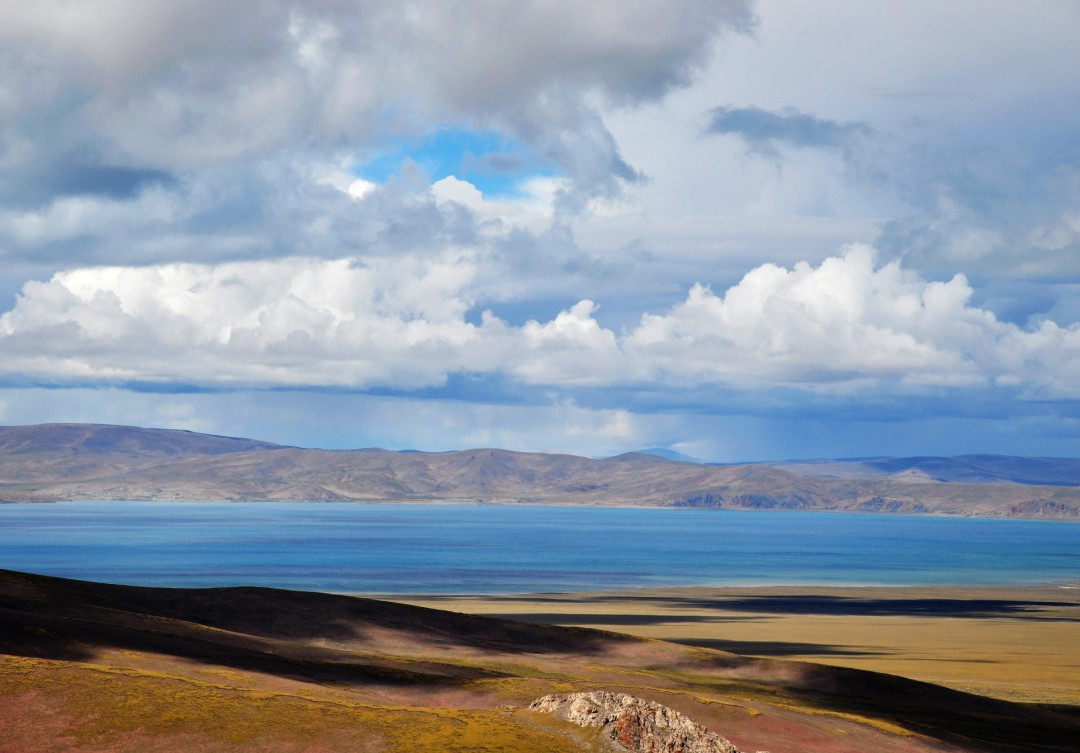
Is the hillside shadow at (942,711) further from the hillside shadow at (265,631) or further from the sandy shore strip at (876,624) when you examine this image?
the hillside shadow at (265,631)

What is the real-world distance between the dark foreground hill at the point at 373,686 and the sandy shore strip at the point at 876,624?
585 inches

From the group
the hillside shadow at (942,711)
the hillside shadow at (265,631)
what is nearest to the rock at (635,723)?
the hillside shadow at (265,631)

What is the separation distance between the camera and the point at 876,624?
11062cm

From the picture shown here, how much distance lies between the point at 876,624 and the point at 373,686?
240 feet

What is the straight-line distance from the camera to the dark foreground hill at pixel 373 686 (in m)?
33.3

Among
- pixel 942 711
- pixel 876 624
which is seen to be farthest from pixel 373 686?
pixel 876 624

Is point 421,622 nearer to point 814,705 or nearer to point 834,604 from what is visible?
point 814,705

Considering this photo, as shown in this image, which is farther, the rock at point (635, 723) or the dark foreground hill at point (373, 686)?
the rock at point (635, 723)

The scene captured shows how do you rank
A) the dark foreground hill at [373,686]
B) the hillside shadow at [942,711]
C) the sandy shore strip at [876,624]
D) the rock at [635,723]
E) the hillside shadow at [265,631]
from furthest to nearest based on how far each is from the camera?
the sandy shore strip at [876,624], the hillside shadow at [942,711], the hillside shadow at [265,631], the rock at [635,723], the dark foreground hill at [373,686]

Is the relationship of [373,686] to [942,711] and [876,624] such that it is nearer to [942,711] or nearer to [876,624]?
[942,711]

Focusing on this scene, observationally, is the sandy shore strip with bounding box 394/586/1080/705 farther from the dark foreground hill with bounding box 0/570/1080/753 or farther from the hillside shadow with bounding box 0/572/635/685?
the hillside shadow with bounding box 0/572/635/685

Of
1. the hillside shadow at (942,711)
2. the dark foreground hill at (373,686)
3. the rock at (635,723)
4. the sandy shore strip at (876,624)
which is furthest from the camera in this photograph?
the sandy shore strip at (876,624)

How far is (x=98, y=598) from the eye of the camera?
64.8 metres

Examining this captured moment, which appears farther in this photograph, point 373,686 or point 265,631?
point 265,631
